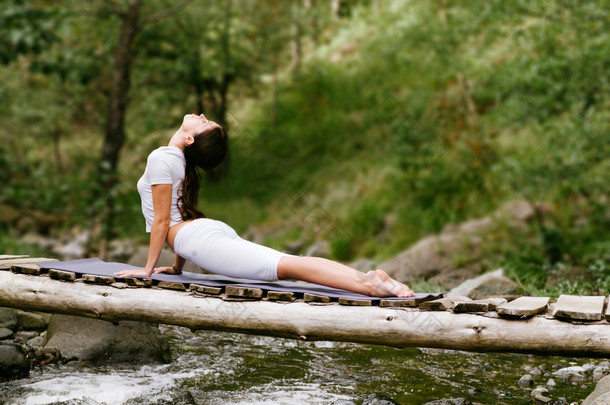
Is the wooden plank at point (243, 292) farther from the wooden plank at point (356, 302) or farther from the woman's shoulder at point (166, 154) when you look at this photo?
the woman's shoulder at point (166, 154)

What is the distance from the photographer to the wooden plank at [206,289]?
13.3 ft

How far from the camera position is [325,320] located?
3711 mm

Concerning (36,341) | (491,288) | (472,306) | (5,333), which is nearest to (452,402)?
(472,306)

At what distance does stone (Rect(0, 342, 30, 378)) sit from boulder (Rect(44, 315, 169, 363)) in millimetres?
440

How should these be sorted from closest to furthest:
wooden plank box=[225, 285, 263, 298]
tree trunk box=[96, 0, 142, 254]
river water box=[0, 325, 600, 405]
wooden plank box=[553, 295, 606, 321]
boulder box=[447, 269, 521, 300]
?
wooden plank box=[553, 295, 606, 321] → wooden plank box=[225, 285, 263, 298] → river water box=[0, 325, 600, 405] → boulder box=[447, 269, 521, 300] → tree trunk box=[96, 0, 142, 254]

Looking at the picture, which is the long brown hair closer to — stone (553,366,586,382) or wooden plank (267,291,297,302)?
wooden plank (267,291,297,302)

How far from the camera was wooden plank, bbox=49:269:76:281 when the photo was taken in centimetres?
441

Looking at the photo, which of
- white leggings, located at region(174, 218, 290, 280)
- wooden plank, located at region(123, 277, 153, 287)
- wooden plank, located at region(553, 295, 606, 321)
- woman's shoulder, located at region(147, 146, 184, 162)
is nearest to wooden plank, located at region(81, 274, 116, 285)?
wooden plank, located at region(123, 277, 153, 287)

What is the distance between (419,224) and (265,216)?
5.60 metres

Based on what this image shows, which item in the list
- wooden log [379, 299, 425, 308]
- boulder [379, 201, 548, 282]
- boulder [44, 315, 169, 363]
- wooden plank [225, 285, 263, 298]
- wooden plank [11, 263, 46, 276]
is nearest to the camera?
wooden log [379, 299, 425, 308]

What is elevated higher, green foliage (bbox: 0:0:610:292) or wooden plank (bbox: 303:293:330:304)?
green foliage (bbox: 0:0:610:292)

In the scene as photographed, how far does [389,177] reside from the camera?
15.2 meters

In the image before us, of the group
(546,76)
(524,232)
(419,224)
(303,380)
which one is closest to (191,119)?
(303,380)

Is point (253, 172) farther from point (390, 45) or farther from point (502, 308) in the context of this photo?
point (502, 308)
